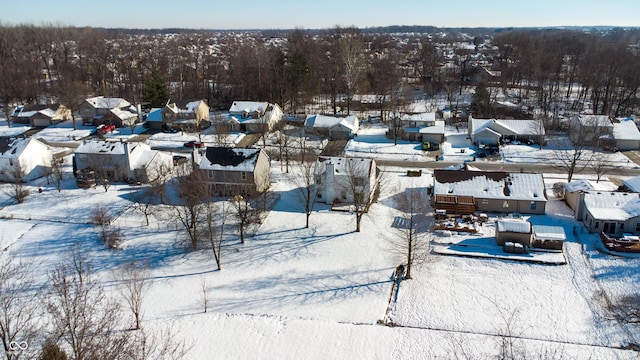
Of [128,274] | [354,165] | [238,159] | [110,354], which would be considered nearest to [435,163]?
[354,165]

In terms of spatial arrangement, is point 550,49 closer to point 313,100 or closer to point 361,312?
point 313,100

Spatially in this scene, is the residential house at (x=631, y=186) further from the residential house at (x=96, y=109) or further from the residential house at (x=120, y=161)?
the residential house at (x=96, y=109)

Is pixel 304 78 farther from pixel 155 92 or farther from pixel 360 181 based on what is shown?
pixel 360 181

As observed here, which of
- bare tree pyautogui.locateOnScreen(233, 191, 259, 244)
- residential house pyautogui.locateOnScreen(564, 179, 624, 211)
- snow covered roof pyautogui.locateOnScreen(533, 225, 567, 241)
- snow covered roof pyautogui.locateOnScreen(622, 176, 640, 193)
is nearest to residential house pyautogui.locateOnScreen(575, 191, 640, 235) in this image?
residential house pyautogui.locateOnScreen(564, 179, 624, 211)

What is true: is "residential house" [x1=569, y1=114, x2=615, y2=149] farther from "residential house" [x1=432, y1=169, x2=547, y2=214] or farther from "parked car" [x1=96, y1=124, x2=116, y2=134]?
"parked car" [x1=96, y1=124, x2=116, y2=134]

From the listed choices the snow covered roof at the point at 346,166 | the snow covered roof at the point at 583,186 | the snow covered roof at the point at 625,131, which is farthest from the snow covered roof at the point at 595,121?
the snow covered roof at the point at 346,166

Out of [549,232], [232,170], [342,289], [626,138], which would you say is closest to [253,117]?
[232,170]

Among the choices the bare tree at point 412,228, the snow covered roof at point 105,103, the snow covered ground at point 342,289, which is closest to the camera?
the snow covered ground at point 342,289
